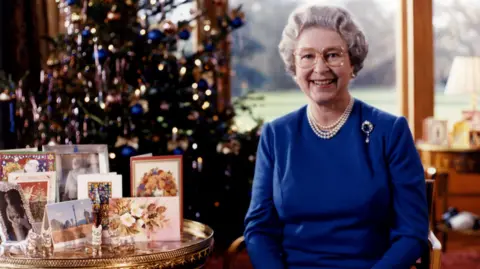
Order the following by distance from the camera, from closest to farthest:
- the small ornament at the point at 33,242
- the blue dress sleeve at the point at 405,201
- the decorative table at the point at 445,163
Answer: the blue dress sleeve at the point at 405,201
the small ornament at the point at 33,242
the decorative table at the point at 445,163

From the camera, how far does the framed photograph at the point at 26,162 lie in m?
1.92

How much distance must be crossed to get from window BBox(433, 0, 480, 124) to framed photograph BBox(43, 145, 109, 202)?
3920 mm

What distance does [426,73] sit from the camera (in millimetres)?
5160

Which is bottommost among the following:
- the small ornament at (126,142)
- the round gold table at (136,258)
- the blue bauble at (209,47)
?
the round gold table at (136,258)

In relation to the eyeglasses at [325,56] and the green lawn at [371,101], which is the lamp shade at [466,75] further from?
the eyeglasses at [325,56]

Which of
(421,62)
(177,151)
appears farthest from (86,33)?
(421,62)

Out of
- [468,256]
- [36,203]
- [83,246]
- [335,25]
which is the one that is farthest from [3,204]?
[468,256]

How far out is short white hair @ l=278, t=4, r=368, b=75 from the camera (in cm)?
177

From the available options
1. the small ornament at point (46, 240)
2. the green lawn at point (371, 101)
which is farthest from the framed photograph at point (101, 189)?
the green lawn at point (371, 101)

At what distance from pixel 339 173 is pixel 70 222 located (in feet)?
2.64

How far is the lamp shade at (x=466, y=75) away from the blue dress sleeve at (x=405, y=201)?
2.85 meters

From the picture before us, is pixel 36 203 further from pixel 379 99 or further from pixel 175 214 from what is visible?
pixel 379 99

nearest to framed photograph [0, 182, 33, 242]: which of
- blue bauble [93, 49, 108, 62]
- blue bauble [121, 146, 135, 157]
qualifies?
blue bauble [121, 146, 135, 157]

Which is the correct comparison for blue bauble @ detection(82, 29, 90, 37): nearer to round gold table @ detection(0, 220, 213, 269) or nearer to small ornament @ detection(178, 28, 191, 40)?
small ornament @ detection(178, 28, 191, 40)
